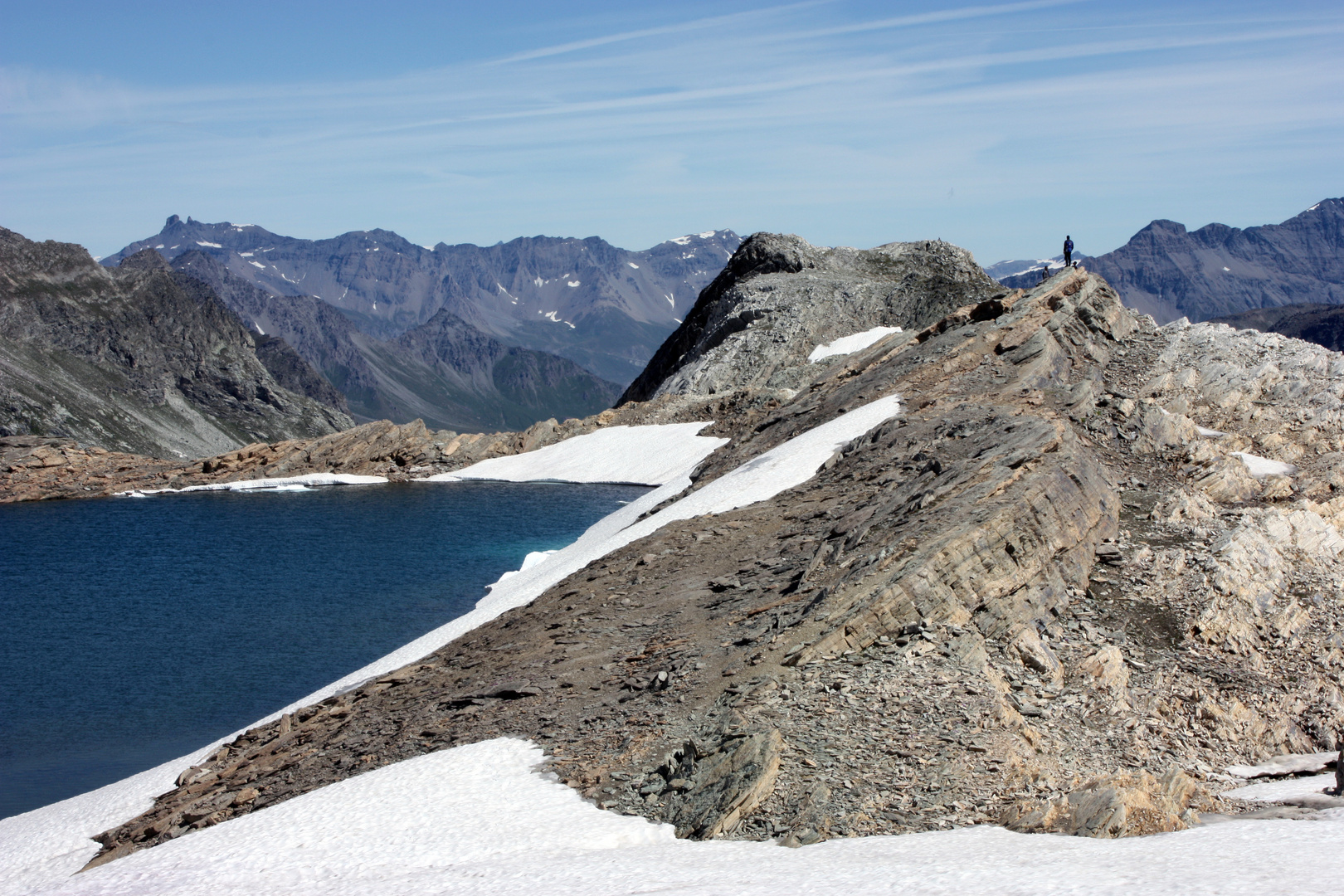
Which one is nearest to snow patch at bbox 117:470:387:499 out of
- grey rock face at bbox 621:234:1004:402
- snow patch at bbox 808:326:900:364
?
grey rock face at bbox 621:234:1004:402

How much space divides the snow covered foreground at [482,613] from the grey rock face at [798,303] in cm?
1667

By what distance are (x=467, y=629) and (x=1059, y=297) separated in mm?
24234

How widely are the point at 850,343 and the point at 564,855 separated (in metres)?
59.3

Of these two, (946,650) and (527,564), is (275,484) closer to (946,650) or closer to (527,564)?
(527,564)

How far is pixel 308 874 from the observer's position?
49.3 feet

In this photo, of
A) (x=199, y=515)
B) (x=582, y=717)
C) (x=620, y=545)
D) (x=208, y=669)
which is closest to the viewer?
(x=582, y=717)

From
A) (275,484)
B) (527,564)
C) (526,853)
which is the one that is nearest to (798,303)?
(275,484)

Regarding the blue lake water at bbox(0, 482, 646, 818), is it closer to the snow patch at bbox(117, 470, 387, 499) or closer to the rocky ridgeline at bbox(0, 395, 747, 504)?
the snow patch at bbox(117, 470, 387, 499)

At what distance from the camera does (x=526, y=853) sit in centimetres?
1471

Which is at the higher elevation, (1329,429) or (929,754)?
(1329,429)

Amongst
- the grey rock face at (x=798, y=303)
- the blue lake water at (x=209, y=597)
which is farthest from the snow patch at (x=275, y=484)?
the grey rock face at (x=798, y=303)

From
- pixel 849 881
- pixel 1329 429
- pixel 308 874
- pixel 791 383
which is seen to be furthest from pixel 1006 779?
pixel 791 383

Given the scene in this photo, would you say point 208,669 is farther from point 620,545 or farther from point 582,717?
point 582,717

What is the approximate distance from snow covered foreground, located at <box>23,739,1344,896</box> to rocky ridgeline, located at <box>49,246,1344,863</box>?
1.91ft
